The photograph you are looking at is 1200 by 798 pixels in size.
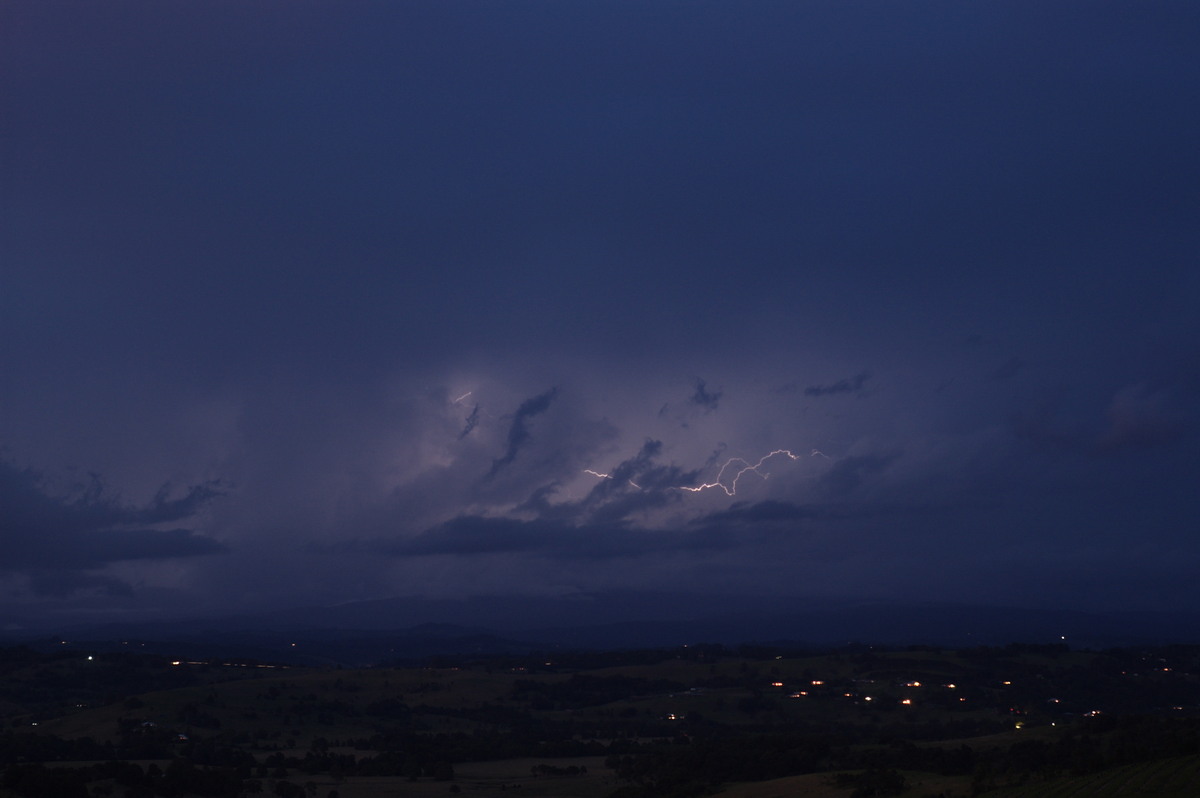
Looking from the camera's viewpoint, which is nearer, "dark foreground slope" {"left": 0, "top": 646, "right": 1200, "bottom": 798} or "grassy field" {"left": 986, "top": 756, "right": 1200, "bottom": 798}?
"grassy field" {"left": 986, "top": 756, "right": 1200, "bottom": 798}

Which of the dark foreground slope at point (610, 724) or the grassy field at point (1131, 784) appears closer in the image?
the grassy field at point (1131, 784)

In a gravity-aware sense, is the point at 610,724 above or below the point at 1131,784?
below

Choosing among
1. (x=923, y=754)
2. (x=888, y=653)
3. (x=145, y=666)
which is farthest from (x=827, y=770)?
(x=145, y=666)

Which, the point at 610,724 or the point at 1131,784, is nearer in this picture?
the point at 1131,784

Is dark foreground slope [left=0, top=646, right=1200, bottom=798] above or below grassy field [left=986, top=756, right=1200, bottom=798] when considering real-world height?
below

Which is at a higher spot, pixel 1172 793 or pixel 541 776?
pixel 1172 793

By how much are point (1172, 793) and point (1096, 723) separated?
886 inches

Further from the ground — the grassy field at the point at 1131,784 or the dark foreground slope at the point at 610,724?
the grassy field at the point at 1131,784

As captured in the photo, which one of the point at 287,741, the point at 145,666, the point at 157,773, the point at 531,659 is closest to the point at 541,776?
the point at 157,773

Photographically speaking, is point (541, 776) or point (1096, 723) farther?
point (541, 776)

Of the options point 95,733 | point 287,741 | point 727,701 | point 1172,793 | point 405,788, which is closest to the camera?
point 1172,793

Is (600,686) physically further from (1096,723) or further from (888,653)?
(1096,723)

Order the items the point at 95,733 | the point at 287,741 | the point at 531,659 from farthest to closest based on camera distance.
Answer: the point at 531,659
the point at 287,741
the point at 95,733

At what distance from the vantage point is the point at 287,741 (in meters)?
79.2
